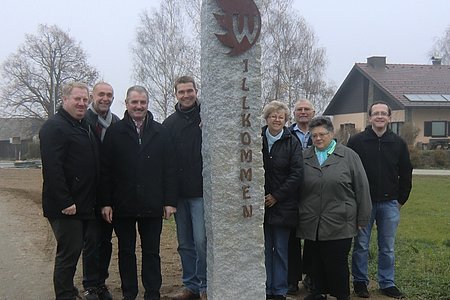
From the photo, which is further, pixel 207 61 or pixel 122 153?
pixel 122 153

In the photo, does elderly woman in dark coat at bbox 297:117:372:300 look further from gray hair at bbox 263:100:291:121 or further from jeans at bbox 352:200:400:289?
jeans at bbox 352:200:400:289

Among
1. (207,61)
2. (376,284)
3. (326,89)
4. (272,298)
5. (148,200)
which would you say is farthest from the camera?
(326,89)

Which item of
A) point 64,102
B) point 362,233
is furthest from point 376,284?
point 64,102

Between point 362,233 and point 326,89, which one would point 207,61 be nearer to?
point 362,233

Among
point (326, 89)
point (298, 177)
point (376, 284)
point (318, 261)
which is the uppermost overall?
point (326, 89)

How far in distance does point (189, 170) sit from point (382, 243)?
7.21 feet

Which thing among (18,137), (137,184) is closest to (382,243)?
(137,184)

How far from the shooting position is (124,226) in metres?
4.88

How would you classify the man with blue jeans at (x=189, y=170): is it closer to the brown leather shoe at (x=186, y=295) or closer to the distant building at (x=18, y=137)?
the brown leather shoe at (x=186, y=295)

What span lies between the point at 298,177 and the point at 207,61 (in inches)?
54.3

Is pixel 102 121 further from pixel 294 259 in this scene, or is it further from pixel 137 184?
pixel 294 259

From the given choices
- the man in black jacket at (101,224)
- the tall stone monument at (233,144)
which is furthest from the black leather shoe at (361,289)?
the man in black jacket at (101,224)

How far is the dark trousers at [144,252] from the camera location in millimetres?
4895

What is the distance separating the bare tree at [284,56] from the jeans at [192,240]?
21.3m
